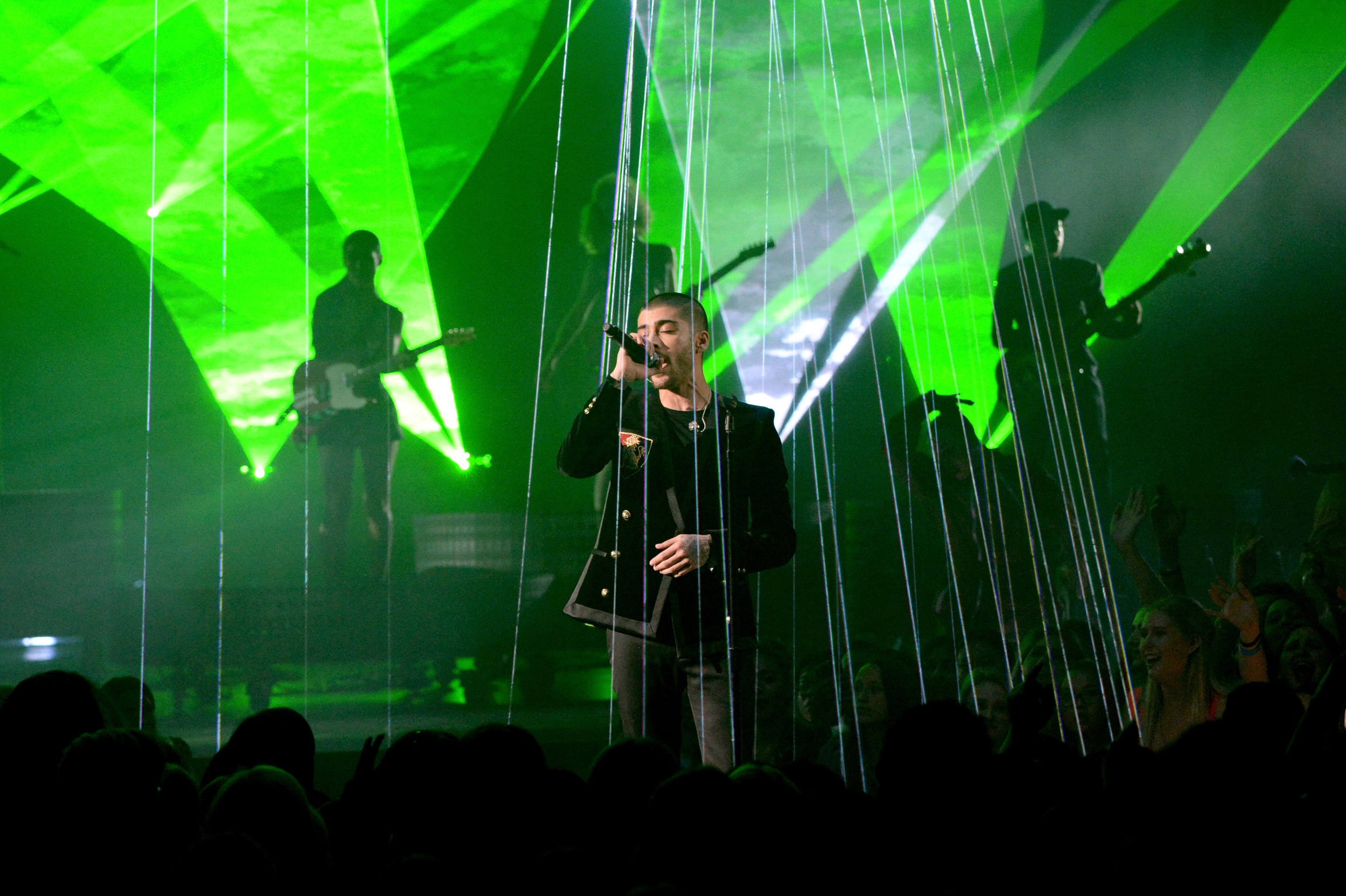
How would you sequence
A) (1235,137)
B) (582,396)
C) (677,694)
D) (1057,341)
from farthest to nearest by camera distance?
(1235,137), (582,396), (1057,341), (677,694)

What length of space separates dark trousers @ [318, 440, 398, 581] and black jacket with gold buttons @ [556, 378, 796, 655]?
3.52 m

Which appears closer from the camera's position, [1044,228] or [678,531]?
[678,531]

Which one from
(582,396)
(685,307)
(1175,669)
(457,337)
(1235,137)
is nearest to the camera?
(685,307)

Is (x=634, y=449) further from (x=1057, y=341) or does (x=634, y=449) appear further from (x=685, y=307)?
(x=1057, y=341)

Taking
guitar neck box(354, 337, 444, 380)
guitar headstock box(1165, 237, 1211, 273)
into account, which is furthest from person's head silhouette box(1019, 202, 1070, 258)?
guitar neck box(354, 337, 444, 380)

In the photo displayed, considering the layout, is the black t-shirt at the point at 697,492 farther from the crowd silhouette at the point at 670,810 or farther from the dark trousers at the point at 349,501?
the dark trousers at the point at 349,501

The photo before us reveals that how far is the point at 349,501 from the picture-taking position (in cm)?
541

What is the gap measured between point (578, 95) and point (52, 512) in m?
3.43

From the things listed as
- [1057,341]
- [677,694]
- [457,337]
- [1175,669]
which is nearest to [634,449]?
[677,694]

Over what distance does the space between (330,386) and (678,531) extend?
12.6 feet

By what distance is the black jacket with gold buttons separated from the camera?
1.97 metres

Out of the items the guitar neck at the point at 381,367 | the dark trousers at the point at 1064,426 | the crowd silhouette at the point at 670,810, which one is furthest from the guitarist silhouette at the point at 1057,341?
the crowd silhouette at the point at 670,810

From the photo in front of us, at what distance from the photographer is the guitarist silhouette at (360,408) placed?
17.7ft

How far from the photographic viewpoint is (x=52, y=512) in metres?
4.87
